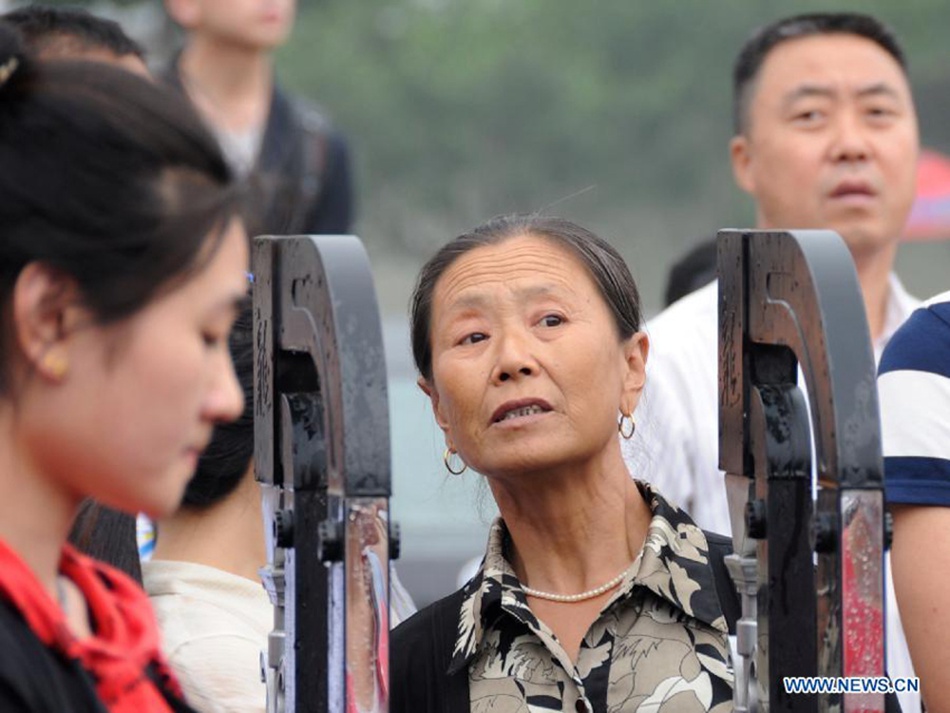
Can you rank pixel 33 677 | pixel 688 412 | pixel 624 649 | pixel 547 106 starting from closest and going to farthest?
pixel 33 677 → pixel 624 649 → pixel 688 412 → pixel 547 106

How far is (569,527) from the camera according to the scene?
2641 mm

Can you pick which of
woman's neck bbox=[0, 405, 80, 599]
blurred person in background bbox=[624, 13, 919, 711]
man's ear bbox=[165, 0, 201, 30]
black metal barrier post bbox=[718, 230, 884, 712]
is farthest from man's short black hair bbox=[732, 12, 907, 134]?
woman's neck bbox=[0, 405, 80, 599]

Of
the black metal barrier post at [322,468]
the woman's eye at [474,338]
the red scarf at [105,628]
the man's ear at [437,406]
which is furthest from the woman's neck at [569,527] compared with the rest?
the red scarf at [105,628]

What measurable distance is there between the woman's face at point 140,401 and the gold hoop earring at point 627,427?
122 centimetres

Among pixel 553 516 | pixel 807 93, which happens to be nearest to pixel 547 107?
pixel 807 93

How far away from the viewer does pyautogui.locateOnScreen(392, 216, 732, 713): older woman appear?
2455mm

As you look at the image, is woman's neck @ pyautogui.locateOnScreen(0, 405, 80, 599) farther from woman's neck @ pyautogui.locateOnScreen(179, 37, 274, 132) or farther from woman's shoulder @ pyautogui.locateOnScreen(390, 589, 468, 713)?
woman's neck @ pyautogui.locateOnScreen(179, 37, 274, 132)

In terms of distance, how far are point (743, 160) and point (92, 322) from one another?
3.22 metres

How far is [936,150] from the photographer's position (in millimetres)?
15797

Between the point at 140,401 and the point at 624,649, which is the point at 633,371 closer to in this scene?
the point at 624,649

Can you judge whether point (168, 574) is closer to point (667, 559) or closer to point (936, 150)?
point (667, 559)

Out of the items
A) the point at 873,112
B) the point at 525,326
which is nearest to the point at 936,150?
the point at 873,112

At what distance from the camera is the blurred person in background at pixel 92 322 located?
62.4 inches

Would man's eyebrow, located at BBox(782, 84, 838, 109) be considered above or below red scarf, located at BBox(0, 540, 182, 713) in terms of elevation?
above
